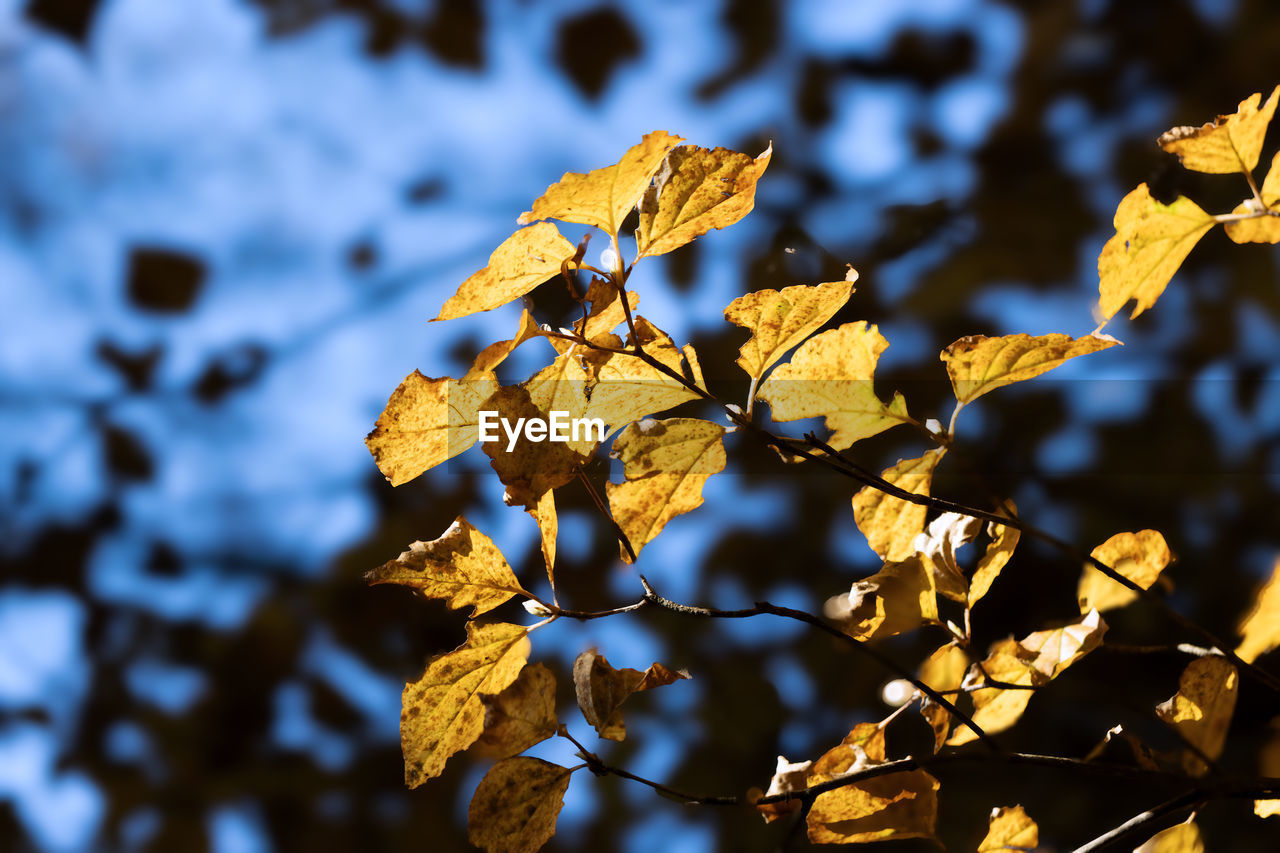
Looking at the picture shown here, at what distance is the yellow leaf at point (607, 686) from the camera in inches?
7.0

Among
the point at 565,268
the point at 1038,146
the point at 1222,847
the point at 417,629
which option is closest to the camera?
the point at 565,268

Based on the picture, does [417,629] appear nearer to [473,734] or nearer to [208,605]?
[208,605]

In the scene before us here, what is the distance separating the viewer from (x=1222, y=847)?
0.45m

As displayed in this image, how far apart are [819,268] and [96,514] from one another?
86cm

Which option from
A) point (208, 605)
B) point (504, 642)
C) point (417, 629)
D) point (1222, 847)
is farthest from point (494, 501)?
point (1222, 847)

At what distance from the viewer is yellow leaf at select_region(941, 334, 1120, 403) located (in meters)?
0.16

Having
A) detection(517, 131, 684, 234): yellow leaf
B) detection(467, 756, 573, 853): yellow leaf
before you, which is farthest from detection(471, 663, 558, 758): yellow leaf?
detection(517, 131, 684, 234): yellow leaf

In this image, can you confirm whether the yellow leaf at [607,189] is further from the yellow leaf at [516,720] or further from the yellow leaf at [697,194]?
the yellow leaf at [516,720]

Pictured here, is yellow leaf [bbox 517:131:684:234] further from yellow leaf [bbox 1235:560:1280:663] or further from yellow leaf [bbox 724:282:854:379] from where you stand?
yellow leaf [bbox 1235:560:1280:663]

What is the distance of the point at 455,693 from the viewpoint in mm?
185

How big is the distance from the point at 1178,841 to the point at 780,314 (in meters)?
0.17

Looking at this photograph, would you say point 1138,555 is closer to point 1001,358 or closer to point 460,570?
point 1001,358

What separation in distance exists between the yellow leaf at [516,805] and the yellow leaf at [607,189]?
137 mm

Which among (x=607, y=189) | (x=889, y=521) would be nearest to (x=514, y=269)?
(x=607, y=189)
